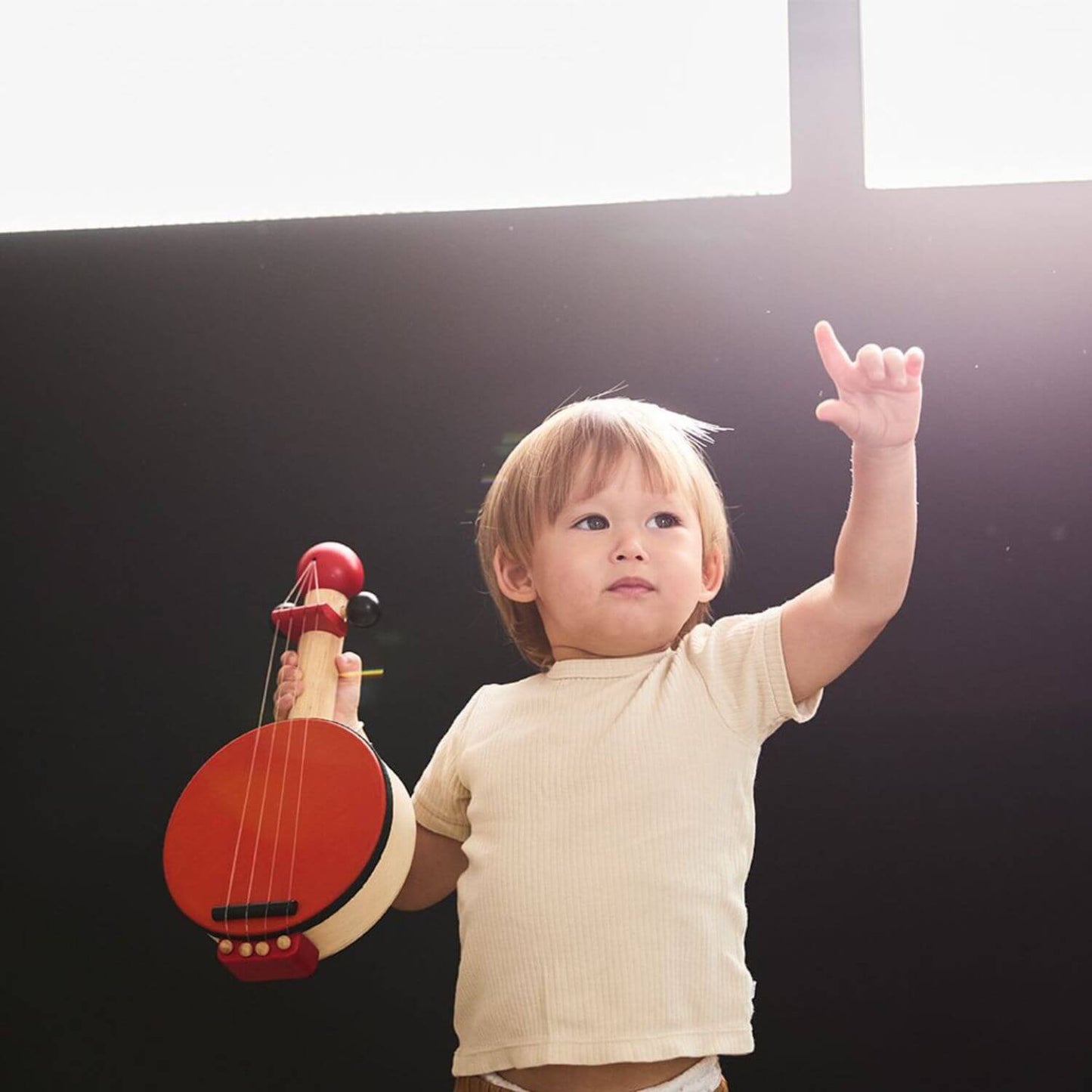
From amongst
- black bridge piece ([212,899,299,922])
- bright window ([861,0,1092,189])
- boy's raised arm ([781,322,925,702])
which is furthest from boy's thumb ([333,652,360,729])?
bright window ([861,0,1092,189])

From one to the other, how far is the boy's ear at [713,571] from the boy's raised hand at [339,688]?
0.90 feet

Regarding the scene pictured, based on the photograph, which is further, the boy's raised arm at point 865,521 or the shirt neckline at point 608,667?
the shirt neckline at point 608,667

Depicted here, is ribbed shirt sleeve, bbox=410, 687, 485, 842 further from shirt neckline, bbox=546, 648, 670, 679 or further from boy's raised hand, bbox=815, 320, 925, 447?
boy's raised hand, bbox=815, 320, 925, 447

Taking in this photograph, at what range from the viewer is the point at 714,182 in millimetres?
1287

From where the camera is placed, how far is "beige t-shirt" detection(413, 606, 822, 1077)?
81cm

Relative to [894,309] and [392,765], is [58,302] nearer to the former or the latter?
[392,765]

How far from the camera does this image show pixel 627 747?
874mm

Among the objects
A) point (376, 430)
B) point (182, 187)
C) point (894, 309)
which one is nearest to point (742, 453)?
point (894, 309)

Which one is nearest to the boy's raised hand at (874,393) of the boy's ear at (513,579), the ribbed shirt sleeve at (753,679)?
the ribbed shirt sleeve at (753,679)

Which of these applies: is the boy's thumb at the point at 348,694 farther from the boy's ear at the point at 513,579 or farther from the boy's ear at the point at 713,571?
the boy's ear at the point at 713,571

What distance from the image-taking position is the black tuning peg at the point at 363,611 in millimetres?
954

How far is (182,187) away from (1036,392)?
0.88 metres

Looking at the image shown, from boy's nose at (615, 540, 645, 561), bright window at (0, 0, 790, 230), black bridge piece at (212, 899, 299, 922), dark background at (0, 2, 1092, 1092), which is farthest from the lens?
bright window at (0, 0, 790, 230)

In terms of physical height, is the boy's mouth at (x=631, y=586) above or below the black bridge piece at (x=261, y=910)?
above
